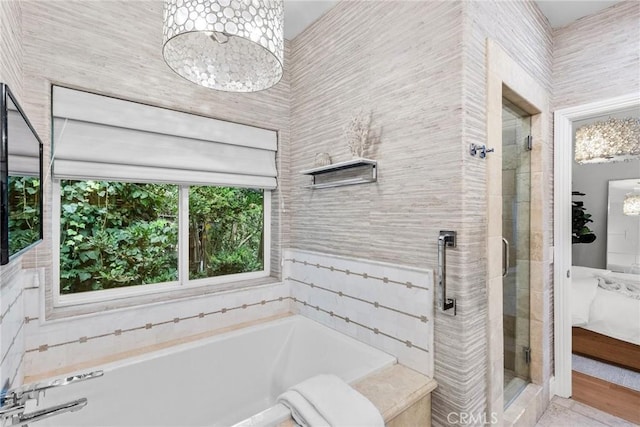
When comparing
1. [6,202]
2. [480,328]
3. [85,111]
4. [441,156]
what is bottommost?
[480,328]

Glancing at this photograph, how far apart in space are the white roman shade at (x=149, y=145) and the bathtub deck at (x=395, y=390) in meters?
1.52

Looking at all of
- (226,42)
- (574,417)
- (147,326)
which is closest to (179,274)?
(147,326)

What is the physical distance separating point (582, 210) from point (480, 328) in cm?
422

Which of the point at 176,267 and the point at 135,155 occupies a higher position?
the point at 135,155

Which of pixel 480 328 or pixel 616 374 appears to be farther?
pixel 616 374

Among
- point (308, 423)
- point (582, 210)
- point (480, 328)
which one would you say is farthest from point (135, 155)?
point (582, 210)

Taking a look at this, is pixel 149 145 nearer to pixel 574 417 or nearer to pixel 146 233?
pixel 146 233

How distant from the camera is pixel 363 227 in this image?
6.15ft

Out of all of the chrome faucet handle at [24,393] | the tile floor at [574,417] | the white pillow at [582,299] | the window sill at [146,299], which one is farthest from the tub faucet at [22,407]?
the white pillow at [582,299]

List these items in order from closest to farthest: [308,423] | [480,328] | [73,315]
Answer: [308,423], [480,328], [73,315]

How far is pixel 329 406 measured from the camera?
3.84 feet

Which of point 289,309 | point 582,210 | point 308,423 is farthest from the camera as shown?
point 582,210

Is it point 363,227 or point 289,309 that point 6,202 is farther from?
point 289,309

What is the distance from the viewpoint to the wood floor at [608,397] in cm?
203
